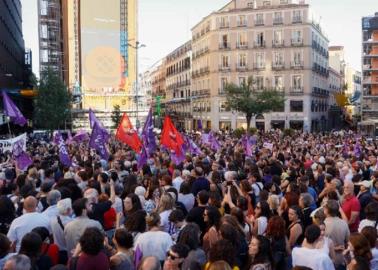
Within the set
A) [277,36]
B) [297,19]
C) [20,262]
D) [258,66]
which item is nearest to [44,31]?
[258,66]

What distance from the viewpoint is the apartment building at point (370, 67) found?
76.3 meters

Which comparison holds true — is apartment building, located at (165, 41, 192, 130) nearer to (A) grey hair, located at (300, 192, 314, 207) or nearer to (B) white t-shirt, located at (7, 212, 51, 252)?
→ (A) grey hair, located at (300, 192, 314, 207)

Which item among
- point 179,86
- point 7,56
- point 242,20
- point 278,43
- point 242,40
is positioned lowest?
point 179,86

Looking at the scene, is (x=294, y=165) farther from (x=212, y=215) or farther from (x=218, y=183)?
(x=212, y=215)

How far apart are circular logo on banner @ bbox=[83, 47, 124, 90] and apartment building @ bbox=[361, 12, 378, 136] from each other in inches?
1563

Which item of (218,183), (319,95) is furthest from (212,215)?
(319,95)

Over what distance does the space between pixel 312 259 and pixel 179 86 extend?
89.6 metres

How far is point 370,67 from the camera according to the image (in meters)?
77.4

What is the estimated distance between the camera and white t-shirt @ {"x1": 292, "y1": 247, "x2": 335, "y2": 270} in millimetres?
5863

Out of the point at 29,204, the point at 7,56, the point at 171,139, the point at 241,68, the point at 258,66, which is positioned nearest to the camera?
the point at 29,204

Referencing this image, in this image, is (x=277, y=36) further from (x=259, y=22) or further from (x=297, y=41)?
(x=259, y=22)

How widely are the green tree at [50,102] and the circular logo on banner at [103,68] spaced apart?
110ft

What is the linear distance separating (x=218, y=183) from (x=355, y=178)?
3241 mm

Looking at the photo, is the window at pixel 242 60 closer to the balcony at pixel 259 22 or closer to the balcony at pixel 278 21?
the balcony at pixel 259 22
